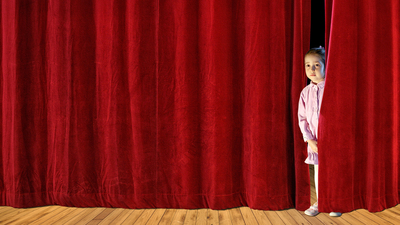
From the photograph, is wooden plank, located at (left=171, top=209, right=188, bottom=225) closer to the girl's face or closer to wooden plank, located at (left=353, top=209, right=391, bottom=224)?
wooden plank, located at (left=353, top=209, right=391, bottom=224)

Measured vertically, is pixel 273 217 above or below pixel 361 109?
below

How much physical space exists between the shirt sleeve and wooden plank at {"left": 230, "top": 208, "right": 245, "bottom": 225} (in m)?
0.64

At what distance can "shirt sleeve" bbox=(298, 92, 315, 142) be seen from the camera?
160 centimetres

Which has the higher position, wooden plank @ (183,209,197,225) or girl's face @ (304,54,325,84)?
girl's face @ (304,54,325,84)

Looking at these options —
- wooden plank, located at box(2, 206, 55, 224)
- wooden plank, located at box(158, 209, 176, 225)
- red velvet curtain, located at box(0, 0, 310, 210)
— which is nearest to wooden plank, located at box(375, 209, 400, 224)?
red velvet curtain, located at box(0, 0, 310, 210)

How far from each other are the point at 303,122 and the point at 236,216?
74 cm

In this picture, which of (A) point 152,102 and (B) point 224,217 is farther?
(A) point 152,102

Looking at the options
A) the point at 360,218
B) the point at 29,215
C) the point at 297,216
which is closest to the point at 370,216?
the point at 360,218

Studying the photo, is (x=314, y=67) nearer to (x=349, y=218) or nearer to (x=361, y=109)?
(x=361, y=109)

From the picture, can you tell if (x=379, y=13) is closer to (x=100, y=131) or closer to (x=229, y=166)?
(x=229, y=166)

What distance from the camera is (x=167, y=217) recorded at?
164 centimetres

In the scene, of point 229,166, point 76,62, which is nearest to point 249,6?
point 229,166

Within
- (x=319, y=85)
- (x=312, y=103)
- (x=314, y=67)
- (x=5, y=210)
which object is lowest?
(x=5, y=210)

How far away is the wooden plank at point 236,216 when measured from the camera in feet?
5.10
